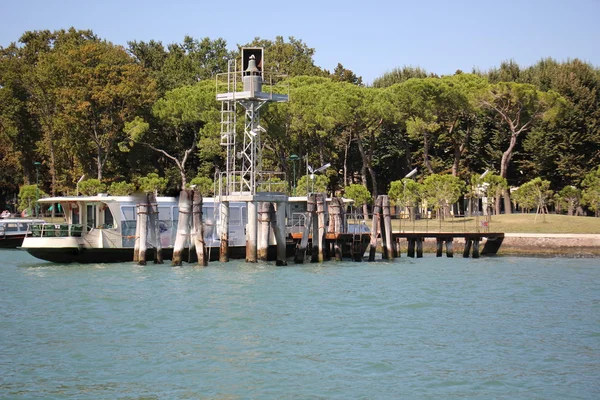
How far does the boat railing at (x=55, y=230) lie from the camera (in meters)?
48.0

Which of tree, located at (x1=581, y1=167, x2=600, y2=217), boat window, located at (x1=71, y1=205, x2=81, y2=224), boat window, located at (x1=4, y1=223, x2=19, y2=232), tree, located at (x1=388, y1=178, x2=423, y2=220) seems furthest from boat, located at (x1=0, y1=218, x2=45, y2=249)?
tree, located at (x1=581, y1=167, x2=600, y2=217)

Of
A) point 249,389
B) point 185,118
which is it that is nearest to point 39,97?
point 185,118

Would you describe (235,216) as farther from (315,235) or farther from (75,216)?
(75,216)

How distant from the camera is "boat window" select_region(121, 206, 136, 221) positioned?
49.8m

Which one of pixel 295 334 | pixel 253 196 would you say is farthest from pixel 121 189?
pixel 295 334

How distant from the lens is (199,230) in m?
46.2

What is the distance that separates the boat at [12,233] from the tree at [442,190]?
31.2 m

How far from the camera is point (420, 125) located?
82250 millimetres

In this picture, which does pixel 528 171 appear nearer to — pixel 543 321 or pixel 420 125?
pixel 420 125

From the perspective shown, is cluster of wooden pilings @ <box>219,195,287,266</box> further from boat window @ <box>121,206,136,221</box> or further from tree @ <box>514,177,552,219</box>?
tree @ <box>514,177,552,219</box>

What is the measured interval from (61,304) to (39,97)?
59.2m

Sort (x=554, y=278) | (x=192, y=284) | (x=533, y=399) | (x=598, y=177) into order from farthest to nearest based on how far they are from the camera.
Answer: (x=598, y=177), (x=554, y=278), (x=192, y=284), (x=533, y=399)

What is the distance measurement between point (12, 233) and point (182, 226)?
26365 mm

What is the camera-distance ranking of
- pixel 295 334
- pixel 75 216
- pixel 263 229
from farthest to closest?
pixel 75 216 → pixel 263 229 → pixel 295 334
